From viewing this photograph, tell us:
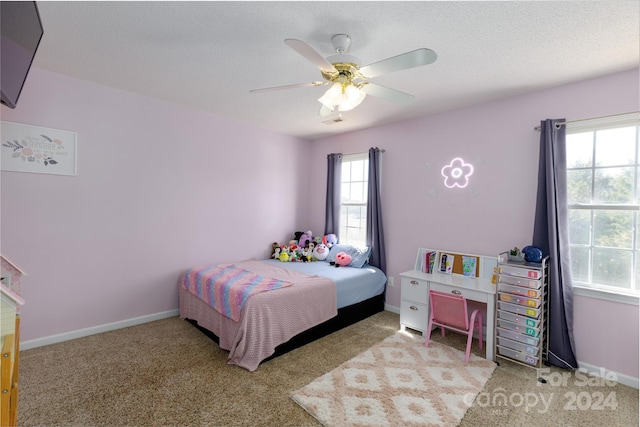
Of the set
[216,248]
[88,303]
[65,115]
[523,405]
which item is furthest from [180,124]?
[523,405]

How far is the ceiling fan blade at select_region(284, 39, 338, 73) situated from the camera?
4.78 ft

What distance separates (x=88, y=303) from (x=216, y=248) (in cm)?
137

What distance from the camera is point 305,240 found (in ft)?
14.5

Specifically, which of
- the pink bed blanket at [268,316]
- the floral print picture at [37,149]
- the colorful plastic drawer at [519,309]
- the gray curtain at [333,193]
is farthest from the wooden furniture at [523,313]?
the floral print picture at [37,149]

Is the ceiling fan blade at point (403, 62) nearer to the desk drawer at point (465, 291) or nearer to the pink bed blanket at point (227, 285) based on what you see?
the pink bed blanket at point (227, 285)

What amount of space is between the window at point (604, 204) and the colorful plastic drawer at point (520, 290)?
0.48m

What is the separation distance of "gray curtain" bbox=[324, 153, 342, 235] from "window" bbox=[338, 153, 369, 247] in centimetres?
→ 8

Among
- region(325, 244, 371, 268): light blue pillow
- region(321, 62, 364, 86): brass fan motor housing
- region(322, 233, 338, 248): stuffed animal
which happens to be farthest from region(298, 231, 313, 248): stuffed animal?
region(321, 62, 364, 86): brass fan motor housing

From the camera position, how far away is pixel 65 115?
2.70 metres

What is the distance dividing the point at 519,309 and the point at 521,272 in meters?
0.31

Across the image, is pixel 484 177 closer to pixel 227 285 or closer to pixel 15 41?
pixel 227 285

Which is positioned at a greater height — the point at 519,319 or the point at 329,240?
the point at 329,240

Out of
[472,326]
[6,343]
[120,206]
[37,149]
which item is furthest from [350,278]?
[37,149]

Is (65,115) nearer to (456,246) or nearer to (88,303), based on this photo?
(88,303)
